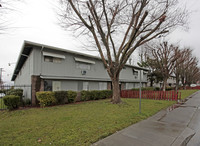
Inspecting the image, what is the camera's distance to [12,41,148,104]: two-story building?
31.4 ft

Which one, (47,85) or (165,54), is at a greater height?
(165,54)

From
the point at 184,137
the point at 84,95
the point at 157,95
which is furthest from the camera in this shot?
the point at 157,95

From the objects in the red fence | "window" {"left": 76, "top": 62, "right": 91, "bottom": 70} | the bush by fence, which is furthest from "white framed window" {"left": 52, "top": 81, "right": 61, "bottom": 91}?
the red fence

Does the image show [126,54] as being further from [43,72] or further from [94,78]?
[43,72]

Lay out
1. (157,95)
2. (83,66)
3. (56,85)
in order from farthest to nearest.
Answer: (83,66) → (157,95) → (56,85)

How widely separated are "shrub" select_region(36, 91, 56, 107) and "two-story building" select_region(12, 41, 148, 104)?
1196 millimetres

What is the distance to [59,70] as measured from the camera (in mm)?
11039

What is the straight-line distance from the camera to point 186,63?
94.9ft

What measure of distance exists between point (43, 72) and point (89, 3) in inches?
268

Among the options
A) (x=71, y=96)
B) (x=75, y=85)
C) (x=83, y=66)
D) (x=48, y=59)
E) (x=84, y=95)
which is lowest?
(x=84, y=95)

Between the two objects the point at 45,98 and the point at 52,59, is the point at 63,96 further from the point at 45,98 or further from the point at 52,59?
the point at 52,59

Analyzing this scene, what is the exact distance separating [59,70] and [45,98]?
3286 mm

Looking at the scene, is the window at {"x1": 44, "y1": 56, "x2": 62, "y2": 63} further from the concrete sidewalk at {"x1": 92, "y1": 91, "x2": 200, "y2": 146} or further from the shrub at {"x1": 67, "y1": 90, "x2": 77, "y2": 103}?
the concrete sidewalk at {"x1": 92, "y1": 91, "x2": 200, "y2": 146}

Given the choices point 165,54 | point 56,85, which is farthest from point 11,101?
point 165,54
